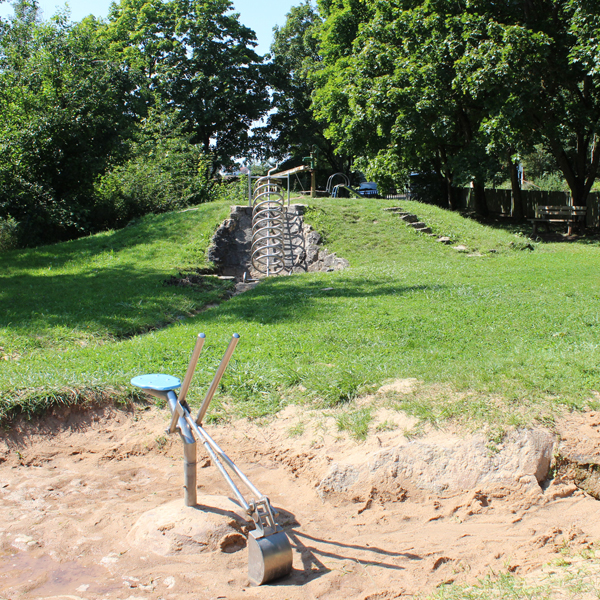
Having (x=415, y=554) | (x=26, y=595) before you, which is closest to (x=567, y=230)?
(x=415, y=554)

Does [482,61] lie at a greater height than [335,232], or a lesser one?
greater

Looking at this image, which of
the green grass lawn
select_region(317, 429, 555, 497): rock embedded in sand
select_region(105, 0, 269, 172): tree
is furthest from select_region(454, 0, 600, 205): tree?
select_region(105, 0, 269, 172): tree

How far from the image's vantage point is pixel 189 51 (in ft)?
100

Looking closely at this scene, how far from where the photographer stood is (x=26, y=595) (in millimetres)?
2713

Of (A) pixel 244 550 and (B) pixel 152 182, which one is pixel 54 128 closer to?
(B) pixel 152 182

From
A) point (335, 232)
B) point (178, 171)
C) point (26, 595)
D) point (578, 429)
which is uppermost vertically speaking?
point (178, 171)

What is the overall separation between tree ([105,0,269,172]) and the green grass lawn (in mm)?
19239

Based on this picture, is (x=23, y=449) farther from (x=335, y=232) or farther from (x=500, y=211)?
(x=500, y=211)

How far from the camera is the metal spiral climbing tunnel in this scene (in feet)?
48.6

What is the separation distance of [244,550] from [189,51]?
3172 centimetres

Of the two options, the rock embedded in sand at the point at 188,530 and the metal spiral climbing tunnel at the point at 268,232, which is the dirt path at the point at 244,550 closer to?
the rock embedded in sand at the point at 188,530

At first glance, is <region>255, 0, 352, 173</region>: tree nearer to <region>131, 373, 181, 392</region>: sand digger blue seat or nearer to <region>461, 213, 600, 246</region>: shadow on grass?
<region>461, 213, 600, 246</region>: shadow on grass

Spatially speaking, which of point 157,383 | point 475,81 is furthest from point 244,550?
point 475,81

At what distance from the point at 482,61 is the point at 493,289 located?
974 cm
